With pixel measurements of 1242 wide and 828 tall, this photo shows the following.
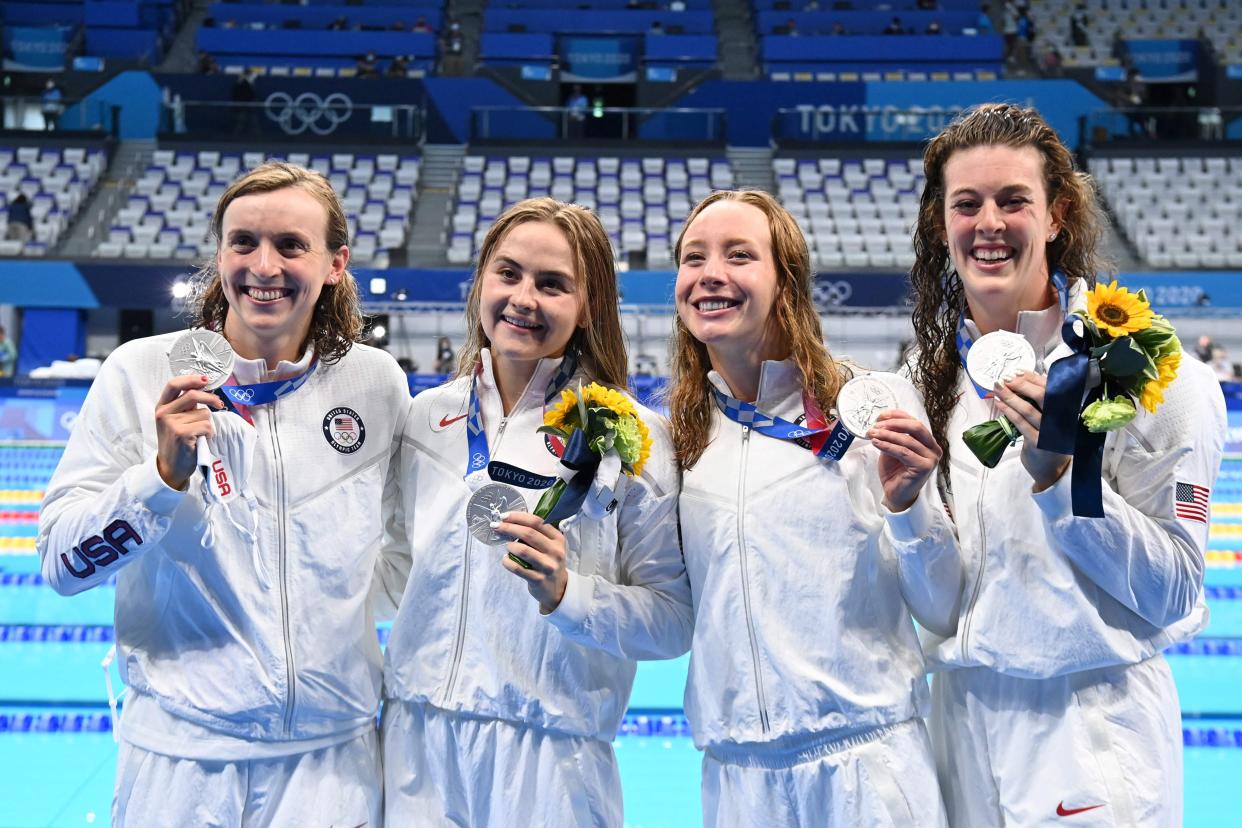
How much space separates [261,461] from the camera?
2.23 meters

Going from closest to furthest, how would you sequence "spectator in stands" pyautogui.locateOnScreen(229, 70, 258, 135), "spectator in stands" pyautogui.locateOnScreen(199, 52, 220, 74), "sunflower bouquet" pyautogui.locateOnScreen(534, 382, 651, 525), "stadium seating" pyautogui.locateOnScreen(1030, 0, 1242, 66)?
"sunflower bouquet" pyautogui.locateOnScreen(534, 382, 651, 525), "spectator in stands" pyautogui.locateOnScreen(229, 70, 258, 135), "spectator in stands" pyautogui.locateOnScreen(199, 52, 220, 74), "stadium seating" pyautogui.locateOnScreen(1030, 0, 1242, 66)

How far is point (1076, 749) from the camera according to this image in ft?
6.56

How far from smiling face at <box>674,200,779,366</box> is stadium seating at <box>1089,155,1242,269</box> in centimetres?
1576

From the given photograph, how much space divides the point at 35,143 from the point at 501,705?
19.7 metres

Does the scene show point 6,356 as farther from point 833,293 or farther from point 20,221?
point 833,293

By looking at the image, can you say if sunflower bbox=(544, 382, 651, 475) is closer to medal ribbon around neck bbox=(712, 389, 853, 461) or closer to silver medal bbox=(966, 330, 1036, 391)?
medal ribbon around neck bbox=(712, 389, 853, 461)

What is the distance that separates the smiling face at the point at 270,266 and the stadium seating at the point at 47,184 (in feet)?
52.4

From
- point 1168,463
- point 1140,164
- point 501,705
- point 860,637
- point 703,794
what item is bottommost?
point 703,794

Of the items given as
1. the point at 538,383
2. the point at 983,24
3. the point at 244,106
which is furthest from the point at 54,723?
the point at 983,24

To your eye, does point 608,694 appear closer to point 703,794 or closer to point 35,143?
point 703,794

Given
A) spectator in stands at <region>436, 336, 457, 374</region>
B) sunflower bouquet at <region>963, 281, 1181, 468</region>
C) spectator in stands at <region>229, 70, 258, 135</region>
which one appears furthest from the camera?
spectator in stands at <region>229, 70, 258, 135</region>

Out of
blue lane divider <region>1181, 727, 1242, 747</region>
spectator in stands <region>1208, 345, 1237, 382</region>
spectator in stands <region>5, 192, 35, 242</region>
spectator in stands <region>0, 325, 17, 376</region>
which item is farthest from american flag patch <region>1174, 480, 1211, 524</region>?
spectator in stands <region>5, 192, 35, 242</region>

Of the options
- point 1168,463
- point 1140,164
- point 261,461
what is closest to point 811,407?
point 1168,463

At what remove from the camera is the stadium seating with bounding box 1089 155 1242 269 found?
1639 centimetres
